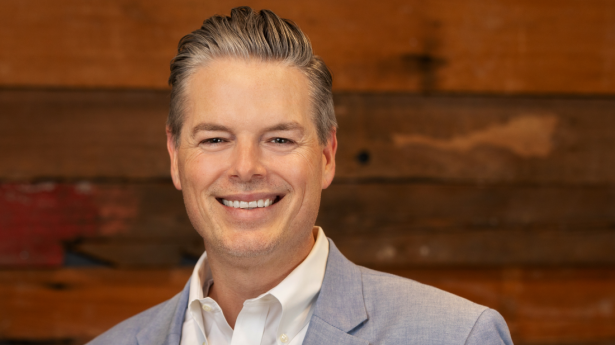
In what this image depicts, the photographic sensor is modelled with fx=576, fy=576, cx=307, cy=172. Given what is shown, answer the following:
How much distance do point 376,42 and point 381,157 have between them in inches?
17.7

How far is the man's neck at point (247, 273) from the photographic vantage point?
4.51ft

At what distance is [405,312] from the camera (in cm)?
133

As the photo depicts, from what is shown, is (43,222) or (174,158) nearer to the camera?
(174,158)

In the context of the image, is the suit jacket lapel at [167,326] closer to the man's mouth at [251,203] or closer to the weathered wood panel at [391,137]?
the man's mouth at [251,203]

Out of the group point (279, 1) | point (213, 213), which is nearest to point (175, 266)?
point (213, 213)

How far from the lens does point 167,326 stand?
1533 millimetres

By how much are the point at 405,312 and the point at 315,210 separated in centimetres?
32

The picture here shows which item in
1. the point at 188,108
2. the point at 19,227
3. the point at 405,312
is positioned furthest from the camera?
the point at 19,227

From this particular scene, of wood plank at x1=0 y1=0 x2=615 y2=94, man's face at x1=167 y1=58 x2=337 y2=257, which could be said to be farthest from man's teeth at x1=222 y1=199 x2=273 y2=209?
wood plank at x1=0 y1=0 x2=615 y2=94

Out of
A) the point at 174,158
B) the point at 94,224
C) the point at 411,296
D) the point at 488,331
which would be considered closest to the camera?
the point at 488,331

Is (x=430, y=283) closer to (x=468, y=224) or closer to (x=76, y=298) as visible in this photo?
(x=468, y=224)

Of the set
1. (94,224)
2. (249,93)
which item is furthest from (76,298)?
(249,93)

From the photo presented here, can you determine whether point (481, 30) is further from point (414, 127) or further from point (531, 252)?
point (531, 252)

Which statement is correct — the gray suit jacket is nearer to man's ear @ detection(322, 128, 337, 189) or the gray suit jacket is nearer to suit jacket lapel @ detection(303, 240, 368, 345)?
suit jacket lapel @ detection(303, 240, 368, 345)
